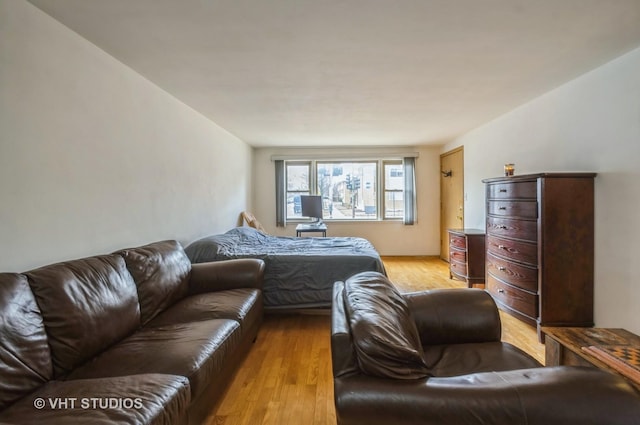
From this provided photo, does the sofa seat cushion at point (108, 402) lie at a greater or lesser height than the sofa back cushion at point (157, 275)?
lesser

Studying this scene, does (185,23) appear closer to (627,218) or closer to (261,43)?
(261,43)

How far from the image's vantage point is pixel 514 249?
9.71ft

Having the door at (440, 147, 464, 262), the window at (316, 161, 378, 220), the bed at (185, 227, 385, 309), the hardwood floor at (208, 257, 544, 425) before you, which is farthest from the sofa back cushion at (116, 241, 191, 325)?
the door at (440, 147, 464, 262)

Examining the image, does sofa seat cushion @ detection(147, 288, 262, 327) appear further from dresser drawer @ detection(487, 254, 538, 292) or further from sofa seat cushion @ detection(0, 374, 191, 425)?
dresser drawer @ detection(487, 254, 538, 292)

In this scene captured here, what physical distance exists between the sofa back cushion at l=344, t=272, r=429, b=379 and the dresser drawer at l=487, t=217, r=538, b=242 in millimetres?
2026

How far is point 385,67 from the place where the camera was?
8.13ft

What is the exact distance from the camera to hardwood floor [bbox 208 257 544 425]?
174 centimetres

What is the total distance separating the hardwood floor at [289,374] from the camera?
1737mm

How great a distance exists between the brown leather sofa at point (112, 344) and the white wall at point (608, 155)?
285 cm

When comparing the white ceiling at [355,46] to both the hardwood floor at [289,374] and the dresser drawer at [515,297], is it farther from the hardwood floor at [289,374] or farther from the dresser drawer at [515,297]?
the hardwood floor at [289,374]

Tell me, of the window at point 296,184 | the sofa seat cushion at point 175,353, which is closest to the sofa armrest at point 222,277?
the sofa seat cushion at point 175,353

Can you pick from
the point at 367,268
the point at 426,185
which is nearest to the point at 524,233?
the point at 367,268

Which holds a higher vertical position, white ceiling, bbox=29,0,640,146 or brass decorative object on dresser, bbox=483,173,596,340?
white ceiling, bbox=29,0,640,146

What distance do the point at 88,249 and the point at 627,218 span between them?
3900 millimetres
